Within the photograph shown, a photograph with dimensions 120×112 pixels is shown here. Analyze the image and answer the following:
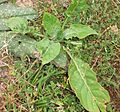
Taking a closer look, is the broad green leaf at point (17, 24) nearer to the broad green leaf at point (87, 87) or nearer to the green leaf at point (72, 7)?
the green leaf at point (72, 7)

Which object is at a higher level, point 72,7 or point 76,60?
point 72,7

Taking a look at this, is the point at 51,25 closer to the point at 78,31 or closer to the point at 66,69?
the point at 78,31

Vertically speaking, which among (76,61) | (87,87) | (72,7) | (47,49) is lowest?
(87,87)

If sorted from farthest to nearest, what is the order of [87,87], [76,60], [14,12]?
1. [14,12]
2. [76,60]
3. [87,87]

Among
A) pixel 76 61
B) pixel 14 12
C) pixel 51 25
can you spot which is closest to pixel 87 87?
pixel 76 61

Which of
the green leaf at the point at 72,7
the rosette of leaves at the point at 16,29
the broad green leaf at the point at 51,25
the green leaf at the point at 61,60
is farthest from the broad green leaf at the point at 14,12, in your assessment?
the green leaf at the point at 61,60

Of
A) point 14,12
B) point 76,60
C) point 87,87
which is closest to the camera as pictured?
point 87,87

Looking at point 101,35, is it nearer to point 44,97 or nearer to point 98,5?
point 98,5

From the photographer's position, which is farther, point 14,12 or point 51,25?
point 14,12
